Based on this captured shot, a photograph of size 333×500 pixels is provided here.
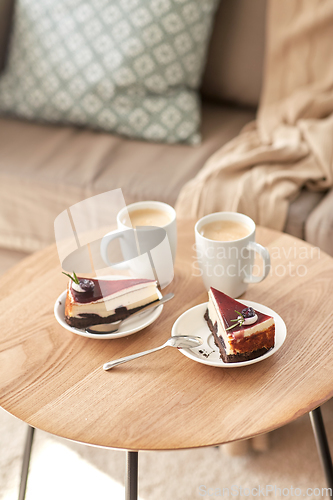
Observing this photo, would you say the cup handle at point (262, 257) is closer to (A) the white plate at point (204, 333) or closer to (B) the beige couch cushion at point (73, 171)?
(A) the white plate at point (204, 333)

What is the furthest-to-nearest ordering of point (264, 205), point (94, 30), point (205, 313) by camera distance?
point (94, 30) < point (264, 205) < point (205, 313)

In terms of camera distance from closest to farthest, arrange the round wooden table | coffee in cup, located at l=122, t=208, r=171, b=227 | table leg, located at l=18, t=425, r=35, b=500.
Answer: the round wooden table → coffee in cup, located at l=122, t=208, r=171, b=227 → table leg, located at l=18, t=425, r=35, b=500

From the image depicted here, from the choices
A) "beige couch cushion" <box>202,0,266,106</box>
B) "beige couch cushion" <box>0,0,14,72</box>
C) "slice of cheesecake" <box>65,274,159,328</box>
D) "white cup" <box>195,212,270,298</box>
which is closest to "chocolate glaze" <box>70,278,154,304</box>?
"slice of cheesecake" <box>65,274,159,328</box>

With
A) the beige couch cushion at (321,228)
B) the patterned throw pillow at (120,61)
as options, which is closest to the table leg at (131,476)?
the beige couch cushion at (321,228)

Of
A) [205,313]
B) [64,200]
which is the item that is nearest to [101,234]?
[205,313]

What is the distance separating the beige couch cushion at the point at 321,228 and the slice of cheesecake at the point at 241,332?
60 centimetres

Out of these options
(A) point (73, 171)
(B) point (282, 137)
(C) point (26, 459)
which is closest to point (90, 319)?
(C) point (26, 459)

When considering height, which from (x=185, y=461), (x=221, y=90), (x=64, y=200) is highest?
(x=221, y=90)

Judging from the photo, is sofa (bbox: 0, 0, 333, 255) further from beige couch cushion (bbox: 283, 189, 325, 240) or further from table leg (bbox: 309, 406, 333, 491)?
table leg (bbox: 309, 406, 333, 491)

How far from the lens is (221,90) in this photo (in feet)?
6.19

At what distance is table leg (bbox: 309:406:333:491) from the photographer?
88cm

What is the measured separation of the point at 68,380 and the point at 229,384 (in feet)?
0.79

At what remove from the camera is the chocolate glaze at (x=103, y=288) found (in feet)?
2.67

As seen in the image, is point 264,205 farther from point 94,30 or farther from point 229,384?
point 94,30
